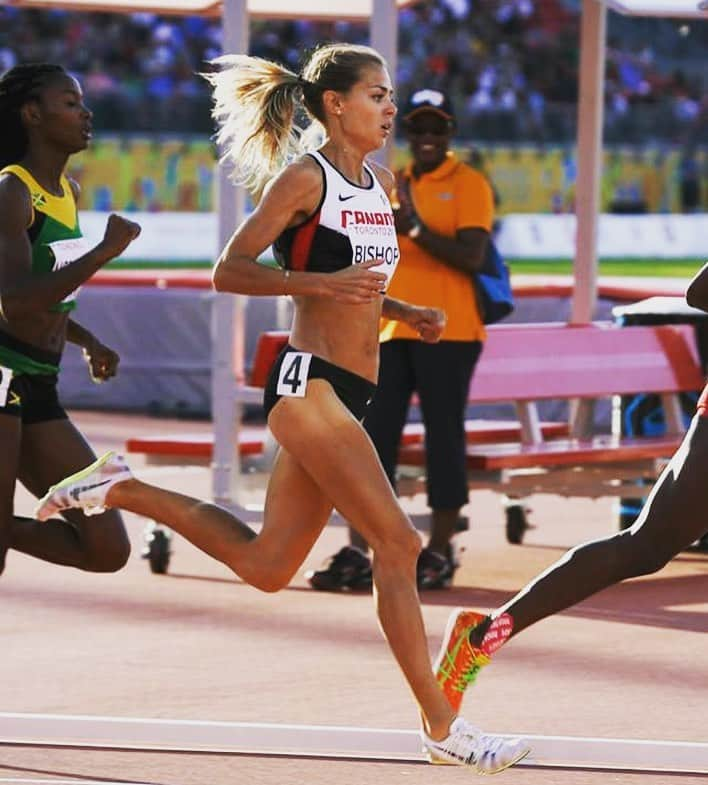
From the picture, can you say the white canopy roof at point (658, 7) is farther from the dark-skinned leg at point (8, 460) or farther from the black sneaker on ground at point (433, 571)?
the dark-skinned leg at point (8, 460)

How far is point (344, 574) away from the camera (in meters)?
8.84

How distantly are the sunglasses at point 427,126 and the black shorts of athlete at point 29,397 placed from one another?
9.80 feet

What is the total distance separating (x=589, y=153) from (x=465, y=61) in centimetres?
2689

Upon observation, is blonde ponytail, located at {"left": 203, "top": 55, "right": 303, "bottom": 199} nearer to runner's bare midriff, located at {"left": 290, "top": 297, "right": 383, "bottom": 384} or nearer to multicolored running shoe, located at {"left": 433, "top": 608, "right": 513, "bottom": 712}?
runner's bare midriff, located at {"left": 290, "top": 297, "right": 383, "bottom": 384}

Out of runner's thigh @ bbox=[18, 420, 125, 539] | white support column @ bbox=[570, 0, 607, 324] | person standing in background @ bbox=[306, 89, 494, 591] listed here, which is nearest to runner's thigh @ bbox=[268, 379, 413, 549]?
runner's thigh @ bbox=[18, 420, 125, 539]

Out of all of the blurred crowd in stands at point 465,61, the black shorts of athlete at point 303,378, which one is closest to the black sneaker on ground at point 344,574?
the black shorts of athlete at point 303,378

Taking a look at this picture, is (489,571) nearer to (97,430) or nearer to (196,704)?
(196,704)

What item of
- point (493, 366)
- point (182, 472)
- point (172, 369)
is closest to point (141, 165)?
point (172, 369)

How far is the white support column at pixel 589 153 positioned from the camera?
36.2 ft

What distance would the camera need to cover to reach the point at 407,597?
5.35 m

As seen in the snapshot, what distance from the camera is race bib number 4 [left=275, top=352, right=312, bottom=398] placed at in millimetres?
5426

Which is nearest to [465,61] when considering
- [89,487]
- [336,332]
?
[89,487]

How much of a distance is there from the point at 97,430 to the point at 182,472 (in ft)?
9.09

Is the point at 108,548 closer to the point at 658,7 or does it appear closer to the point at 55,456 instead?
the point at 55,456
